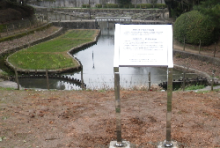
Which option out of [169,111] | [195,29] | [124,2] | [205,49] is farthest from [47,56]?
[124,2]

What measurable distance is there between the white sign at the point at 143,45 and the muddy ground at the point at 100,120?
152 cm

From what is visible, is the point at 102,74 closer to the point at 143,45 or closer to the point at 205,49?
the point at 205,49

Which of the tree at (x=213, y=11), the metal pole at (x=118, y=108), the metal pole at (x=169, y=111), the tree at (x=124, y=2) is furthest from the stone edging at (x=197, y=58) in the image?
the tree at (x=124, y=2)

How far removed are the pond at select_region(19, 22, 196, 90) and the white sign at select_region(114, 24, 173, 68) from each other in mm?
5247

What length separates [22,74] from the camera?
536 inches

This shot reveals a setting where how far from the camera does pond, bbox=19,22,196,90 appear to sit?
1144cm

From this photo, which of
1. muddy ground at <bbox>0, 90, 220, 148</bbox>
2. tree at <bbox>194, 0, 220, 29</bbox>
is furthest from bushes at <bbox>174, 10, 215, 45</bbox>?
muddy ground at <bbox>0, 90, 220, 148</bbox>

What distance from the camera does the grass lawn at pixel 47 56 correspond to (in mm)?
14812

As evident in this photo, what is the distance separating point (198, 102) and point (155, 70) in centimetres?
821

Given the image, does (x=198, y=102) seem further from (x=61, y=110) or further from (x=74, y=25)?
(x=74, y=25)

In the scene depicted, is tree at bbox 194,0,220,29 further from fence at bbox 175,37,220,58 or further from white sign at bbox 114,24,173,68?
white sign at bbox 114,24,173,68

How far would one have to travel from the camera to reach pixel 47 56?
669 inches

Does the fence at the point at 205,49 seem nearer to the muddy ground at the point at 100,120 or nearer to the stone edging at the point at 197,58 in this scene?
the stone edging at the point at 197,58

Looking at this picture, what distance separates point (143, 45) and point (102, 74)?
8425mm
